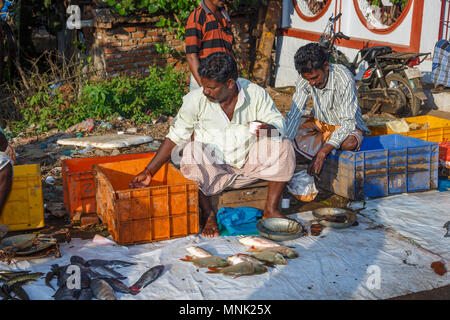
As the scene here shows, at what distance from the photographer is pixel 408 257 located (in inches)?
145

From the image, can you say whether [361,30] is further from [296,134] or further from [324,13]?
[296,134]

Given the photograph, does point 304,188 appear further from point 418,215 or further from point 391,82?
point 391,82

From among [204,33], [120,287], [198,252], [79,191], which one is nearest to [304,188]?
[198,252]

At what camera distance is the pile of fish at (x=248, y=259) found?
3.41 meters

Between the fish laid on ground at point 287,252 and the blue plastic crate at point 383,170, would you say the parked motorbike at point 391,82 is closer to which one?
the blue plastic crate at point 383,170

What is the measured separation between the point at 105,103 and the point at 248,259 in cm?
483

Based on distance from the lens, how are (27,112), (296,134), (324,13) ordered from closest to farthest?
(296,134)
(27,112)
(324,13)

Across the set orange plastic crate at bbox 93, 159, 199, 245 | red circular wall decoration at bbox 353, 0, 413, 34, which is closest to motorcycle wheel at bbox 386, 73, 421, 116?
red circular wall decoration at bbox 353, 0, 413, 34

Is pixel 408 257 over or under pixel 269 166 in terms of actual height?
under

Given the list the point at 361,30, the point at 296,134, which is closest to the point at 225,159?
the point at 296,134

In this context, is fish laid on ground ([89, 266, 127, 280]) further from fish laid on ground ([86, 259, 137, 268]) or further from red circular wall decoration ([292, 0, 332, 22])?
red circular wall decoration ([292, 0, 332, 22])

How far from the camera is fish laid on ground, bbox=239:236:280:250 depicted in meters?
3.83

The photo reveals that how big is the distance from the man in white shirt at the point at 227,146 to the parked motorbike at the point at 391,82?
3966 millimetres

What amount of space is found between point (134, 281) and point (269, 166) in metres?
1.51
